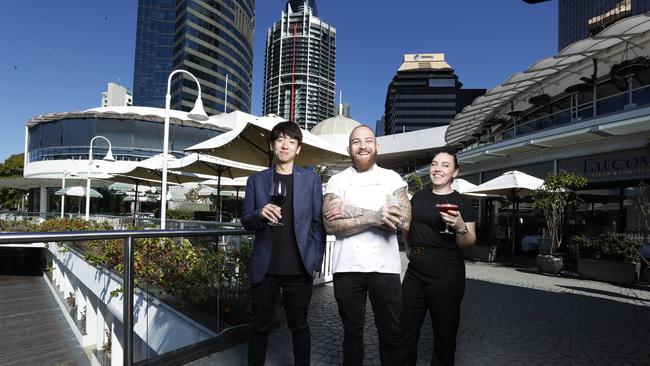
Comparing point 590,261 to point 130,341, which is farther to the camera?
point 590,261

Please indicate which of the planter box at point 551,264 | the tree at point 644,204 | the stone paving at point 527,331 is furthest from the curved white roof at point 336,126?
the stone paving at point 527,331

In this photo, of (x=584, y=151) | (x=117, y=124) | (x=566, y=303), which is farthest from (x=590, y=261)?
(x=117, y=124)

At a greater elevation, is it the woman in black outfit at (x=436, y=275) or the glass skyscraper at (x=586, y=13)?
the glass skyscraper at (x=586, y=13)

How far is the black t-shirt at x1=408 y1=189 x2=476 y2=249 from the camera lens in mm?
2584

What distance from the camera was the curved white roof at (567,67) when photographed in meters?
12.5

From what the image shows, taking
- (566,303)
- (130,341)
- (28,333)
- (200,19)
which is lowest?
(566,303)

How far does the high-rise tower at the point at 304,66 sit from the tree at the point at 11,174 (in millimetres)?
38149

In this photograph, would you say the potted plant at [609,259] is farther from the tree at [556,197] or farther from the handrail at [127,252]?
the handrail at [127,252]

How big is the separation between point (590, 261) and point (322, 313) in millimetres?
7127

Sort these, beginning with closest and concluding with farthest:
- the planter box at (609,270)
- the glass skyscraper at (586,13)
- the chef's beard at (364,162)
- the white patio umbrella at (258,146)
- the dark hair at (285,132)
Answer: the chef's beard at (364,162) → the dark hair at (285,132) → the white patio umbrella at (258,146) → the planter box at (609,270) → the glass skyscraper at (586,13)

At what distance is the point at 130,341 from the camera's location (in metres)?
2.77

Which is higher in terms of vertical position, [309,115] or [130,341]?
[309,115]

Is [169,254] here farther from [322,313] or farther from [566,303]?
[566,303]

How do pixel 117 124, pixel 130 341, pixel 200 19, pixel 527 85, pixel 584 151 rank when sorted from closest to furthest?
pixel 130 341 → pixel 584 151 → pixel 527 85 → pixel 117 124 → pixel 200 19
